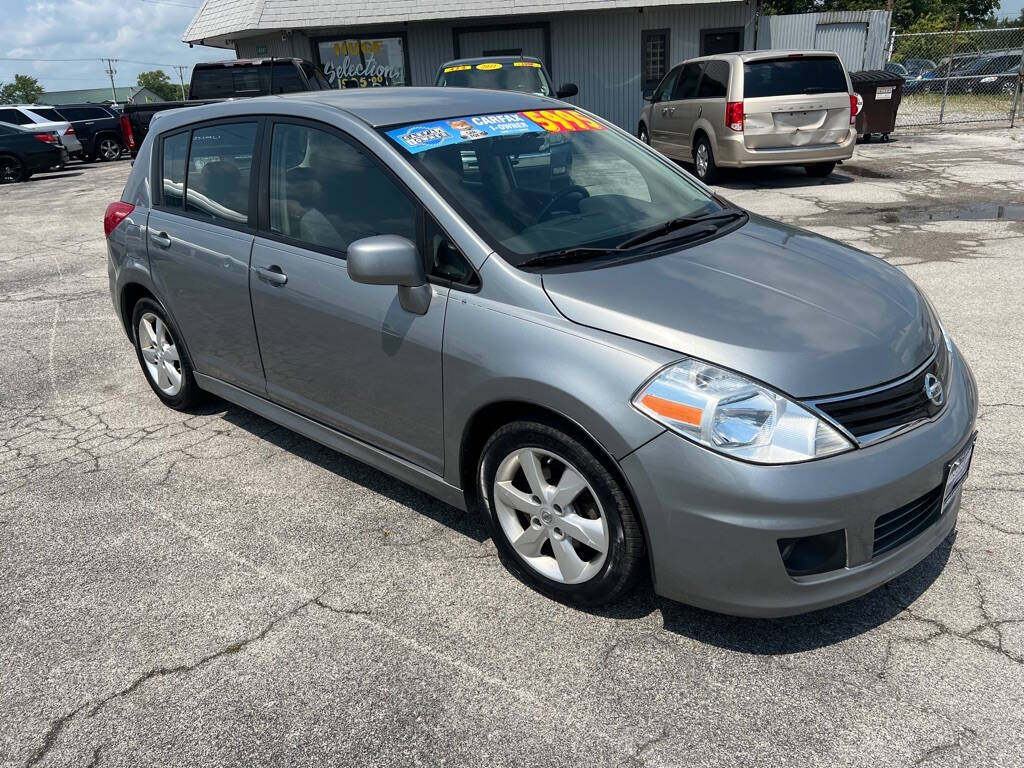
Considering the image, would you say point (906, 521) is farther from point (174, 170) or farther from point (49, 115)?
point (49, 115)

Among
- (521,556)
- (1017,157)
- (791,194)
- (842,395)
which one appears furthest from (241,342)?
(1017,157)

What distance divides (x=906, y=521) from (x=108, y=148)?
27895mm

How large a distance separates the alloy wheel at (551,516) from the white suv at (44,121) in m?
22.9

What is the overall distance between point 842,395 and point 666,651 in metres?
1.02

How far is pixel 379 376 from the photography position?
3357mm

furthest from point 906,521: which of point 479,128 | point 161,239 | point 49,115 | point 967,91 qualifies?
point 49,115

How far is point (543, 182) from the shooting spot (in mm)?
3451

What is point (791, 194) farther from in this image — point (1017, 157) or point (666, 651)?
point (666, 651)

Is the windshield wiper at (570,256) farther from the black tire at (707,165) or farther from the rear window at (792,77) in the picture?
the black tire at (707,165)

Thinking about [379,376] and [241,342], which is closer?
[379,376]

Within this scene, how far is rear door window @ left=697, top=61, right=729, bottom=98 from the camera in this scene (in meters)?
11.6

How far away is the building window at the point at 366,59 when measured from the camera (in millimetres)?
20859

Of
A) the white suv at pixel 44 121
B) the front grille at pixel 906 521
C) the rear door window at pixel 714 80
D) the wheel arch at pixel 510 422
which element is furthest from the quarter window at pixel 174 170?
the white suv at pixel 44 121

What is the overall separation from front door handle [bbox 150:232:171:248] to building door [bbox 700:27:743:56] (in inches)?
728
